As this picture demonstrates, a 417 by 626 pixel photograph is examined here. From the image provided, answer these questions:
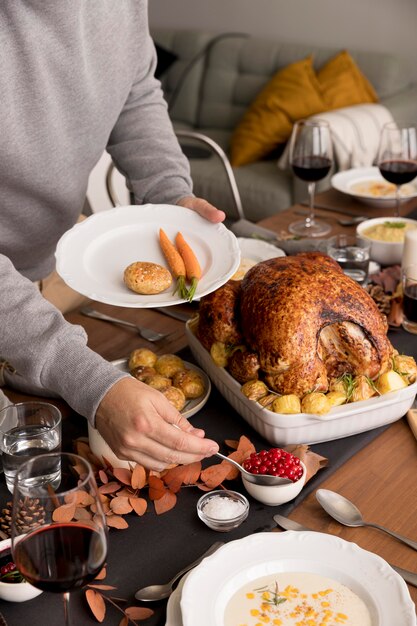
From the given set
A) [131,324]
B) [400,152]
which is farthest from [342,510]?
[400,152]

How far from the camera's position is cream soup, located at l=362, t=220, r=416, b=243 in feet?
6.61

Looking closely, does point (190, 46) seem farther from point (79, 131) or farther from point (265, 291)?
point (265, 291)

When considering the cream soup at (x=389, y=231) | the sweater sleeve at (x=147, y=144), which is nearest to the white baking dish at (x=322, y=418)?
the sweater sleeve at (x=147, y=144)

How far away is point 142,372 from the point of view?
1.38 metres

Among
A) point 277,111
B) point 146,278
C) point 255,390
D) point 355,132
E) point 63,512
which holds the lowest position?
point 277,111

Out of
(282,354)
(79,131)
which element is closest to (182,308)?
(79,131)

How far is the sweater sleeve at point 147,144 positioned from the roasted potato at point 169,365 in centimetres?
51

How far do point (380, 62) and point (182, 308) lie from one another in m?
3.14

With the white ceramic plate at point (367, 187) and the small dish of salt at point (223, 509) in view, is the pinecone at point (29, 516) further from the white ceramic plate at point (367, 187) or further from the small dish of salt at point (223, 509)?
the white ceramic plate at point (367, 187)

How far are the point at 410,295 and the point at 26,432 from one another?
85 centimetres

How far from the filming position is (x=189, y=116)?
5164 mm

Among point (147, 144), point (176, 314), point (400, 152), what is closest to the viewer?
point (176, 314)

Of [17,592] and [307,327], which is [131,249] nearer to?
[307,327]

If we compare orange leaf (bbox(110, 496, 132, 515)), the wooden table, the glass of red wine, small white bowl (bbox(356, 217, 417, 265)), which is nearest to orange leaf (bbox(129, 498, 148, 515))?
orange leaf (bbox(110, 496, 132, 515))
